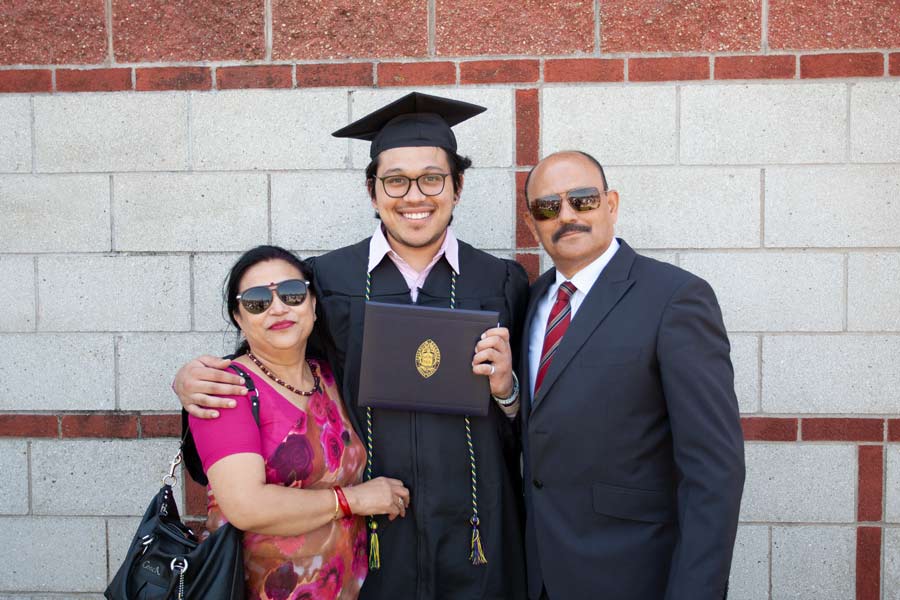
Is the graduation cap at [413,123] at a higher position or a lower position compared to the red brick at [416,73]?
lower

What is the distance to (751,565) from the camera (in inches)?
129

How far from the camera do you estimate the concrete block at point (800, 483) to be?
10.6ft

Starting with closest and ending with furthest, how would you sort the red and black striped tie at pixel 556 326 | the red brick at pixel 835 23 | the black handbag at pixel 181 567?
the black handbag at pixel 181 567
the red and black striped tie at pixel 556 326
the red brick at pixel 835 23

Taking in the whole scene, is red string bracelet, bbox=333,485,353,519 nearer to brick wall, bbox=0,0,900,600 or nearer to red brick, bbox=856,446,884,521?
brick wall, bbox=0,0,900,600

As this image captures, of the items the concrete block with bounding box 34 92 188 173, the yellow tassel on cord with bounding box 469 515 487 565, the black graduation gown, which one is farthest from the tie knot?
the concrete block with bounding box 34 92 188 173

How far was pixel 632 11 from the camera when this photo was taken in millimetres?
3211

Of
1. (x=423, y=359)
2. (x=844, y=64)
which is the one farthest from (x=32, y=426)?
(x=844, y=64)

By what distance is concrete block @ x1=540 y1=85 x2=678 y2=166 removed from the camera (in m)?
3.23

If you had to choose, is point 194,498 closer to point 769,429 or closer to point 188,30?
point 188,30

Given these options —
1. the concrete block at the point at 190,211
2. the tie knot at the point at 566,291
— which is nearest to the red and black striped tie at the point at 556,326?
the tie knot at the point at 566,291

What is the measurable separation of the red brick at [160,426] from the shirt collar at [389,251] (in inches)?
58.1

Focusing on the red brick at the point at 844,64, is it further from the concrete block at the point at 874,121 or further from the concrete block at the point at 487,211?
the concrete block at the point at 487,211

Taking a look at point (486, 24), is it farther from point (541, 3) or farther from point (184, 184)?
point (184, 184)

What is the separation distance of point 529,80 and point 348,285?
1376 mm
